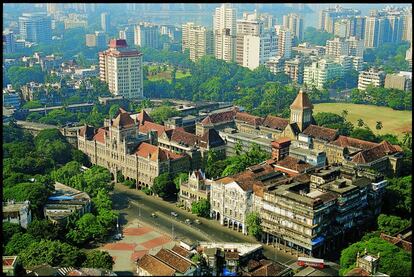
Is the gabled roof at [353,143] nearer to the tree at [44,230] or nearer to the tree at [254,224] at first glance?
the tree at [254,224]

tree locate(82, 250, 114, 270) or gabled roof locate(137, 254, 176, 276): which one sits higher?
gabled roof locate(137, 254, 176, 276)

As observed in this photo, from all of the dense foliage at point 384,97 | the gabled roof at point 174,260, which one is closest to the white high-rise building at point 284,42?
the dense foliage at point 384,97

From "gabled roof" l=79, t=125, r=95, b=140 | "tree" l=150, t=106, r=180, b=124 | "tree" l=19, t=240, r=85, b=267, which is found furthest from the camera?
"tree" l=150, t=106, r=180, b=124

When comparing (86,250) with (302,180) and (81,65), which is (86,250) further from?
(81,65)

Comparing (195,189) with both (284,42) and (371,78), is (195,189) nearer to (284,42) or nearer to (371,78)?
(371,78)

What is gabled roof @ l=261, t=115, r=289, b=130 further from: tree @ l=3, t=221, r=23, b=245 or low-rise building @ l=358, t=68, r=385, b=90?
low-rise building @ l=358, t=68, r=385, b=90

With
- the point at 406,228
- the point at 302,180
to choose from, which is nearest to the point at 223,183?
the point at 302,180

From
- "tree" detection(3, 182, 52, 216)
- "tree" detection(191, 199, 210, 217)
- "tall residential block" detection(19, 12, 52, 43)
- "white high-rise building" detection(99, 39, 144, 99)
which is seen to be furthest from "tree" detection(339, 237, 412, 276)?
"tall residential block" detection(19, 12, 52, 43)
